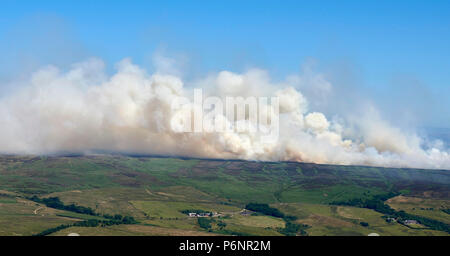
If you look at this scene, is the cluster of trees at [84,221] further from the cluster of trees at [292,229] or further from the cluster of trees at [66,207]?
the cluster of trees at [292,229]

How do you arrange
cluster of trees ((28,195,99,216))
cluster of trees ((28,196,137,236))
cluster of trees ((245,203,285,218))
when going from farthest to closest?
1. cluster of trees ((245,203,285,218))
2. cluster of trees ((28,195,99,216))
3. cluster of trees ((28,196,137,236))

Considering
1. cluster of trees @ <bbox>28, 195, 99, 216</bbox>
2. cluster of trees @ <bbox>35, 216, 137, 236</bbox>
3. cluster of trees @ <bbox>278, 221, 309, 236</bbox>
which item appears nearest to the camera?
cluster of trees @ <bbox>35, 216, 137, 236</bbox>

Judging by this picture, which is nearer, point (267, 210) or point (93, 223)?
point (93, 223)

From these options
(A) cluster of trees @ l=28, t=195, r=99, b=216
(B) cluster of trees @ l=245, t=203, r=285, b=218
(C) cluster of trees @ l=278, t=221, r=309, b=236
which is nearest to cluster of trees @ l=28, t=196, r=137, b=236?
(A) cluster of trees @ l=28, t=195, r=99, b=216

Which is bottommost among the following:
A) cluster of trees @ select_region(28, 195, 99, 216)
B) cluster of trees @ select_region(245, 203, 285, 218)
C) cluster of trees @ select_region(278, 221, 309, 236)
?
cluster of trees @ select_region(278, 221, 309, 236)

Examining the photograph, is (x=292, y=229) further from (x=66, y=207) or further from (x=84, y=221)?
(x=66, y=207)

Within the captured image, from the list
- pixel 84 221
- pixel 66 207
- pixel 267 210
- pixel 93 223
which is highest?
pixel 66 207

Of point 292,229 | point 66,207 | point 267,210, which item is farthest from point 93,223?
point 267,210

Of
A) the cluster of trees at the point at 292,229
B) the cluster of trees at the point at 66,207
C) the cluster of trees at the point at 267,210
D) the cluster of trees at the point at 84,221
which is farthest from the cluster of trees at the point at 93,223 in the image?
the cluster of trees at the point at 267,210

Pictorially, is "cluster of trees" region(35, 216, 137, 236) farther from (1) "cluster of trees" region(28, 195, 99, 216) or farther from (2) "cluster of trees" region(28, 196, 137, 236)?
(1) "cluster of trees" region(28, 195, 99, 216)

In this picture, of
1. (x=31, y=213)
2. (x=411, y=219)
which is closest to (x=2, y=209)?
(x=31, y=213)

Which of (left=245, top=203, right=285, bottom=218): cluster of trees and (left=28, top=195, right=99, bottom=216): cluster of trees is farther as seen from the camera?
(left=245, top=203, right=285, bottom=218): cluster of trees
